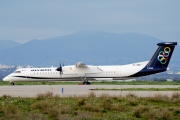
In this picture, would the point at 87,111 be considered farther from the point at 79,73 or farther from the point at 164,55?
the point at 79,73

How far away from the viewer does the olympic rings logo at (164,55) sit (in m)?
57.6

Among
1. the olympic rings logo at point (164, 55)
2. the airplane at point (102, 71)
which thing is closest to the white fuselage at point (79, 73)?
the airplane at point (102, 71)

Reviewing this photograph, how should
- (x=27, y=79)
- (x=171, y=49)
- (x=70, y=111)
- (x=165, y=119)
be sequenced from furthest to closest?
1. (x=27, y=79)
2. (x=171, y=49)
3. (x=70, y=111)
4. (x=165, y=119)

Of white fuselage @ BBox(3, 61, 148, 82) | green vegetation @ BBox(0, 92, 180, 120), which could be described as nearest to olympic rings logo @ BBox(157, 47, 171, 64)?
white fuselage @ BBox(3, 61, 148, 82)

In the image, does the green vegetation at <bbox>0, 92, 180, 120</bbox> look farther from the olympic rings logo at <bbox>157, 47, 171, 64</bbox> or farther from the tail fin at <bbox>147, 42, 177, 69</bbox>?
the olympic rings logo at <bbox>157, 47, 171, 64</bbox>

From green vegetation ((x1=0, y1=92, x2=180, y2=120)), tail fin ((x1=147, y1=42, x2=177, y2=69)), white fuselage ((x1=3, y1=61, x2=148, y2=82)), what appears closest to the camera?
green vegetation ((x1=0, y1=92, x2=180, y2=120))

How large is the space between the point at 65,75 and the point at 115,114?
40704 mm

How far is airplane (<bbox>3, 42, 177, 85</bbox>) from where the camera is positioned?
57625mm

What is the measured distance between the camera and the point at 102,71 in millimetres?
60219

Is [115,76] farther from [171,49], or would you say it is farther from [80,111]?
[80,111]

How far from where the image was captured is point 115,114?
19.7 metres

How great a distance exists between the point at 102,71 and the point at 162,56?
846 centimetres

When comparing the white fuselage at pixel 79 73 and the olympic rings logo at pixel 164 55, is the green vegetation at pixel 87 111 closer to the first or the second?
the olympic rings logo at pixel 164 55

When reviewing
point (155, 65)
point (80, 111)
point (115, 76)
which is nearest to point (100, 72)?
point (115, 76)
